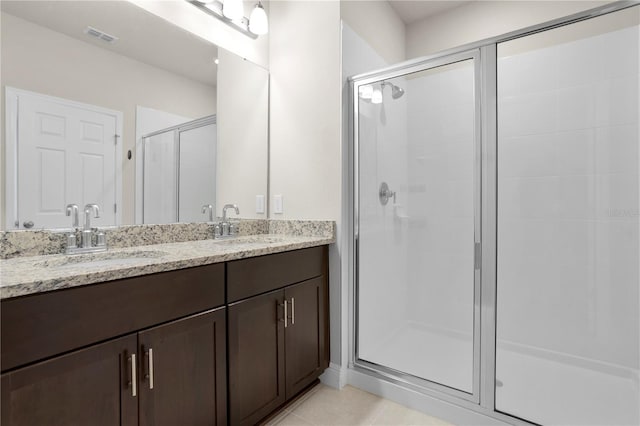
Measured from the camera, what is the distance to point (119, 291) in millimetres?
1045

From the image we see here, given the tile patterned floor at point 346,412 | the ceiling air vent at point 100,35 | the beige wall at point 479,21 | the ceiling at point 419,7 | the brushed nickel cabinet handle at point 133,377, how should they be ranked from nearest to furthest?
the brushed nickel cabinet handle at point 133,377 → the ceiling air vent at point 100,35 → the tile patterned floor at point 346,412 → the beige wall at point 479,21 → the ceiling at point 419,7

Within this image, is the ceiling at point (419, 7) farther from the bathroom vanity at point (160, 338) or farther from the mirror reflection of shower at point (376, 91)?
the bathroom vanity at point (160, 338)

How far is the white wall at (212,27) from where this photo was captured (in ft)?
5.79

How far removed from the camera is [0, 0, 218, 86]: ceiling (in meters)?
1.39

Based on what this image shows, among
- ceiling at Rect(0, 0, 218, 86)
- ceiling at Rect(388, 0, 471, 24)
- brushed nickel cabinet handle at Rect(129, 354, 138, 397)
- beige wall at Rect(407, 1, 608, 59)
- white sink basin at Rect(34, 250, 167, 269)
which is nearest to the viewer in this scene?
brushed nickel cabinet handle at Rect(129, 354, 138, 397)

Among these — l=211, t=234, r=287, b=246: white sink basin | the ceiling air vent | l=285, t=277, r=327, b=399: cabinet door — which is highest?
the ceiling air vent

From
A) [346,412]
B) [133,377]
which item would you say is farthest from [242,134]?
[346,412]

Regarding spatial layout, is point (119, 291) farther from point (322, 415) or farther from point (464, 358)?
point (464, 358)

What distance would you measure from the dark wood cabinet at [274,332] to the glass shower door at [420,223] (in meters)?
0.33

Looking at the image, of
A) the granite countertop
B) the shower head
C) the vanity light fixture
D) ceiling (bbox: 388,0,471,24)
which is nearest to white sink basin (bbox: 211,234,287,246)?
the granite countertop

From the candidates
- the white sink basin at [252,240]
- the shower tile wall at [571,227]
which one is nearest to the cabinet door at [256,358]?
the white sink basin at [252,240]

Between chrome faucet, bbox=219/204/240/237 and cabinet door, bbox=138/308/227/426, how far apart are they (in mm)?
760

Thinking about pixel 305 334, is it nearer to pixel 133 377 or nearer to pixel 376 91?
pixel 133 377

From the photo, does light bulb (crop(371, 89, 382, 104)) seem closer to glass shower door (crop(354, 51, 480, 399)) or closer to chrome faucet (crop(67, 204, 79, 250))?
glass shower door (crop(354, 51, 480, 399))
